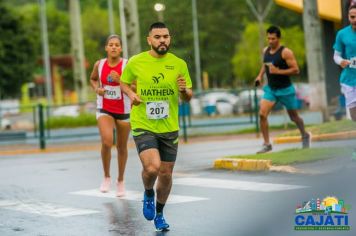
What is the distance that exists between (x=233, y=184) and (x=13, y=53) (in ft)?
197

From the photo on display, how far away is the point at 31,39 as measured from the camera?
238 feet

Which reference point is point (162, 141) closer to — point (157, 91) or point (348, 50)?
point (157, 91)

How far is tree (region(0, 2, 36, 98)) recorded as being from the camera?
6919 cm

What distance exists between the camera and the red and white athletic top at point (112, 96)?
12070 millimetres

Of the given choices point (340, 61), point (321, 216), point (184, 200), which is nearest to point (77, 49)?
point (340, 61)

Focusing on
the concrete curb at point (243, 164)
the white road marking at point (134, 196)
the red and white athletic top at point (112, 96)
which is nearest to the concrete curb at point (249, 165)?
the concrete curb at point (243, 164)

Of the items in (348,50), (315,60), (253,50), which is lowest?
(348,50)

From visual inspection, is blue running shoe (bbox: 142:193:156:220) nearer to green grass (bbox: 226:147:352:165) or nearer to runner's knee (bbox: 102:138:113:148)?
runner's knee (bbox: 102:138:113:148)

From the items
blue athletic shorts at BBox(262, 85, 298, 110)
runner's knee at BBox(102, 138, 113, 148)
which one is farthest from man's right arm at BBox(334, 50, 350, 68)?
runner's knee at BBox(102, 138, 113, 148)

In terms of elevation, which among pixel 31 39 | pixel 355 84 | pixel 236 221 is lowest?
pixel 236 221

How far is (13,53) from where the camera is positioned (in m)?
70.8

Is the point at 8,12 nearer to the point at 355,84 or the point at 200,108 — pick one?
the point at 200,108

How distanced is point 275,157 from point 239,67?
7130cm

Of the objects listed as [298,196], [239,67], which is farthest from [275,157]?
[239,67]
